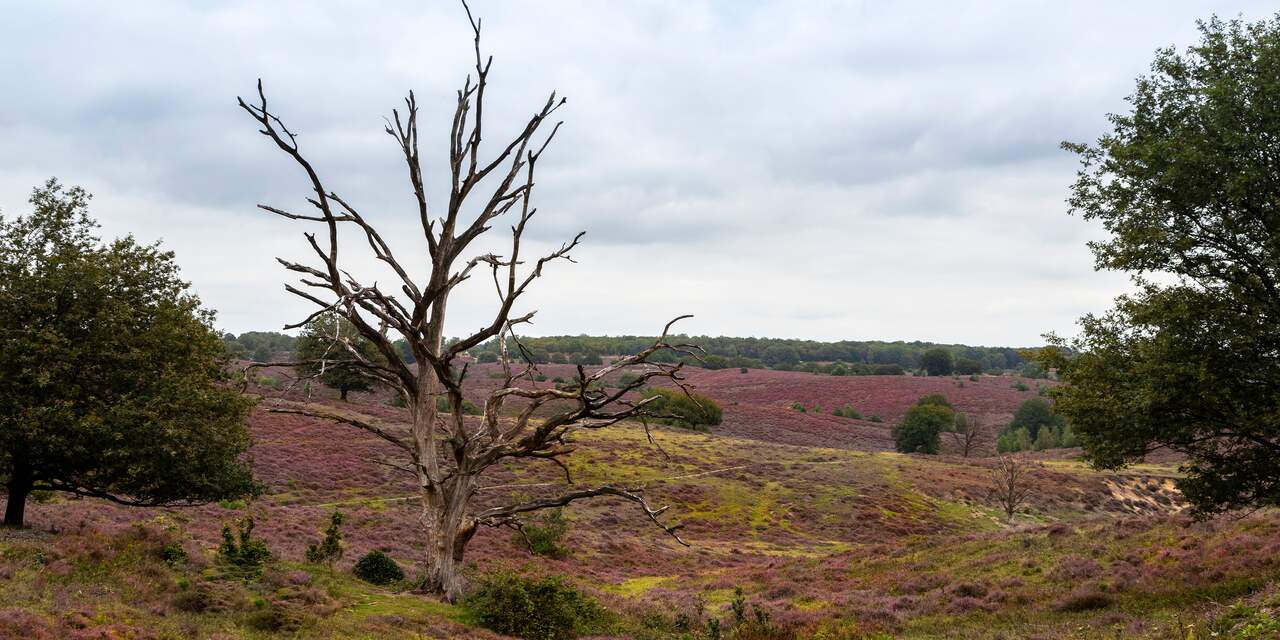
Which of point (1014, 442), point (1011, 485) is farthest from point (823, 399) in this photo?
point (1011, 485)

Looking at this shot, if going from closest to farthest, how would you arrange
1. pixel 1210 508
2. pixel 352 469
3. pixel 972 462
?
1. pixel 1210 508
2. pixel 352 469
3. pixel 972 462

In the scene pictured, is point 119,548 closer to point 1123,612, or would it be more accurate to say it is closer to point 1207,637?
point 1207,637

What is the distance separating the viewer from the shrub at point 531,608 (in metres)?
18.1

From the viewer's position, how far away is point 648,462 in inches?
2766

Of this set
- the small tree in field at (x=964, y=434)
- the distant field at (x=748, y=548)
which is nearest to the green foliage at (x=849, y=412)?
the small tree in field at (x=964, y=434)

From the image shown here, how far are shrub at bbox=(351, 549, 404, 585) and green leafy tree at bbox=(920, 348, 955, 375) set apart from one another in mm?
161636

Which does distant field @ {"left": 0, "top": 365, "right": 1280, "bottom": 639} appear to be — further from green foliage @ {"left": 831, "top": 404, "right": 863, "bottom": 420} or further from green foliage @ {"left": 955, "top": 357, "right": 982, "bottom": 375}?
green foliage @ {"left": 955, "top": 357, "right": 982, "bottom": 375}

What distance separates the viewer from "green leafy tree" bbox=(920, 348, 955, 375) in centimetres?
16712

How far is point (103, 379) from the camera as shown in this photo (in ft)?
67.1

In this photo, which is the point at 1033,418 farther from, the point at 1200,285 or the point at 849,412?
the point at 1200,285

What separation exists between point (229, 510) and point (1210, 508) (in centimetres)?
3948

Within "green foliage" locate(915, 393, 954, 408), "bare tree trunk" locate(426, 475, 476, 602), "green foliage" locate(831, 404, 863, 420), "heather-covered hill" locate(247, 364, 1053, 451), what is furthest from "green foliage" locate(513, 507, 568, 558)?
"green foliage" locate(831, 404, 863, 420)

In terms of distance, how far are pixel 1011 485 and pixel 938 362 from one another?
4741 inches

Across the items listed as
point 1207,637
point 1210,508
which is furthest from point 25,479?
point 1210,508
